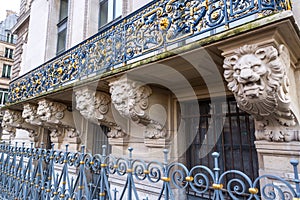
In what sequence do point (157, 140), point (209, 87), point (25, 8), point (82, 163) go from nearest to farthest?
1. point (82, 163)
2. point (209, 87)
3. point (157, 140)
4. point (25, 8)

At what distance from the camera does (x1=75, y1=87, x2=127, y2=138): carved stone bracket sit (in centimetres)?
416

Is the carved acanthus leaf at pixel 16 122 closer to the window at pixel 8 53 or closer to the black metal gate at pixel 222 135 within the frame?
the black metal gate at pixel 222 135

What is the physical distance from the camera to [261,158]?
254 centimetres

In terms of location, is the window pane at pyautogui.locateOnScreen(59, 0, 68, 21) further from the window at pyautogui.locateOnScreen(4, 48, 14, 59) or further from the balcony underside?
the window at pyautogui.locateOnScreen(4, 48, 14, 59)

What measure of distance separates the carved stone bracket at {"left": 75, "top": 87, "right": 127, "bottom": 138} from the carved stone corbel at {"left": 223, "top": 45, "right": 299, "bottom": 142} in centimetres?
280

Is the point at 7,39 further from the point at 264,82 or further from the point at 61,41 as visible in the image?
the point at 264,82

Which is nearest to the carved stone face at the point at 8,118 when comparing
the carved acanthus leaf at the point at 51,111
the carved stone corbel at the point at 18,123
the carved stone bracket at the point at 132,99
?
the carved stone corbel at the point at 18,123

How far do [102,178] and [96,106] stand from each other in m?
2.13

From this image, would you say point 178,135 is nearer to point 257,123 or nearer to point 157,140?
point 157,140

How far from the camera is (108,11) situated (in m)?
6.13

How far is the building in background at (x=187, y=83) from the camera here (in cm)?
202

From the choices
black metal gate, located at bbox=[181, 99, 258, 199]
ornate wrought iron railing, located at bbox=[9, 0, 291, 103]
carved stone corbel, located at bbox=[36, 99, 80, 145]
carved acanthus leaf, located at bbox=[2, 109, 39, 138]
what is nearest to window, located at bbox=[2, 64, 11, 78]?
carved acanthus leaf, located at bbox=[2, 109, 39, 138]

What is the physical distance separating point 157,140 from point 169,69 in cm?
144

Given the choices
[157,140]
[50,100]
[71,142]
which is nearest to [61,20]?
→ [50,100]
